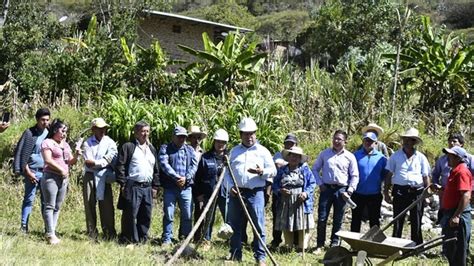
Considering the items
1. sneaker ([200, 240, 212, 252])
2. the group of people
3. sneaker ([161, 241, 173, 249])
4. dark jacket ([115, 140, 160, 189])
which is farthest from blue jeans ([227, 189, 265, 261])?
dark jacket ([115, 140, 160, 189])

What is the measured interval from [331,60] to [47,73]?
46.9ft

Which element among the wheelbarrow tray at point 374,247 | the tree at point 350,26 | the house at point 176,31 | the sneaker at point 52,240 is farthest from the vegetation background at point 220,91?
the house at point 176,31

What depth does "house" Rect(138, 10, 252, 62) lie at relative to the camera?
2723 centimetres

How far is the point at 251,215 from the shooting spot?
7.24 meters

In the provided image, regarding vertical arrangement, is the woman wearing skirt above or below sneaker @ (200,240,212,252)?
above

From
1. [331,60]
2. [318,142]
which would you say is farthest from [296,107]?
[331,60]

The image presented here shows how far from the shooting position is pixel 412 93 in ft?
45.4

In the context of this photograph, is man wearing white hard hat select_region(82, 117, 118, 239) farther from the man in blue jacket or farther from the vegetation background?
the man in blue jacket

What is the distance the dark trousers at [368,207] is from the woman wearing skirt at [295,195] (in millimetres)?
731

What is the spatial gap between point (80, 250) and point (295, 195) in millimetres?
2824

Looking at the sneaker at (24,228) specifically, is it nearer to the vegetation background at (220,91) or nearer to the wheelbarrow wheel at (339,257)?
the vegetation background at (220,91)

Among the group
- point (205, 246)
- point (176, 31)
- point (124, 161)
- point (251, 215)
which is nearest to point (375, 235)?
point (251, 215)

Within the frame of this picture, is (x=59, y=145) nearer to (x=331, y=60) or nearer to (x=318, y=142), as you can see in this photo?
(x=318, y=142)

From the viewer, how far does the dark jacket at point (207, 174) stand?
8.28 meters
